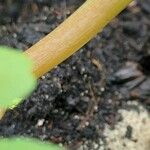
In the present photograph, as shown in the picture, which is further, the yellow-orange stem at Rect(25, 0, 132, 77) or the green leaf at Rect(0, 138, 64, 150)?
the yellow-orange stem at Rect(25, 0, 132, 77)

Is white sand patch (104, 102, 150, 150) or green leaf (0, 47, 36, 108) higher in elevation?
white sand patch (104, 102, 150, 150)

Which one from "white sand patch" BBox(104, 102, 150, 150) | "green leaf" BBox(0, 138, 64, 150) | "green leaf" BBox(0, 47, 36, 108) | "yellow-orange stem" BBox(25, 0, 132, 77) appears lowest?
"green leaf" BBox(0, 138, 64, 150)

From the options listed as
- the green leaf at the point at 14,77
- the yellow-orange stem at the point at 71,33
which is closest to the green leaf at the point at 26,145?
the green leaf at the point at 14,77

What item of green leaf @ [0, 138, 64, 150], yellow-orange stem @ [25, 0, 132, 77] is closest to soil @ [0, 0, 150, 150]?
yellow-orange stem @ [25, 0, 132, 77]

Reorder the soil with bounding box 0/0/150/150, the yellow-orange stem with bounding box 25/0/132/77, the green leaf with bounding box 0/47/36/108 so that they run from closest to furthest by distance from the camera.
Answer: the green leaf with bounding box 0/47/36/108
the yellow-orange stem with bounding box 25/0/132/77
the soil with bounding box 0/0/150/150

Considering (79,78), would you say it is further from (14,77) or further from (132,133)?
(14,77)

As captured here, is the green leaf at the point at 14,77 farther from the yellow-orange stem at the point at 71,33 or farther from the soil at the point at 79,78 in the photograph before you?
the soil at the point at 79,78

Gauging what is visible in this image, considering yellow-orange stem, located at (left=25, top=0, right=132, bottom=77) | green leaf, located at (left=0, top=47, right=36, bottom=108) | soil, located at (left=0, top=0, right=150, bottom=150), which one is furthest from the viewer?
soil, located at (left=0, top=0, right=150, bottom=150)

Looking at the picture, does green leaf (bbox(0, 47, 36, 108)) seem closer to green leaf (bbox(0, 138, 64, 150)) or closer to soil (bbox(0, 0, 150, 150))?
green leaf (bbox(0, 138, 64, 150))
